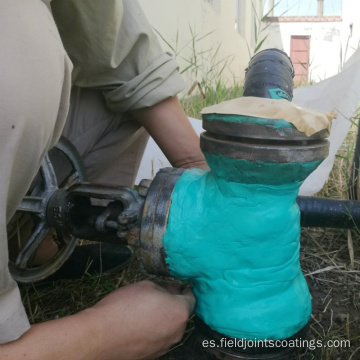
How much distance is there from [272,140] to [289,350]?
0.36 meters

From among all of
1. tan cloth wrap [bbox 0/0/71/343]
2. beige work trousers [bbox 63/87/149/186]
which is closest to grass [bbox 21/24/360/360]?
beige work trousers [bbox 63/87/149/186]

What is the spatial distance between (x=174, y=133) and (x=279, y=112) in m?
0.48

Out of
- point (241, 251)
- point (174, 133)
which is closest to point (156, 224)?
point (241, 251)

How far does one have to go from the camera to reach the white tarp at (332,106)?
145 centimetres

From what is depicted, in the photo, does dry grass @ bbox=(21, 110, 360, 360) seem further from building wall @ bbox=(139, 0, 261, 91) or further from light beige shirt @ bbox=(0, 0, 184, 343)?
building wall @ bbox=(139, 0, 261, 91)

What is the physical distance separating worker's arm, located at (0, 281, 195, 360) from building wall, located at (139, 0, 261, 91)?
1.44 metres

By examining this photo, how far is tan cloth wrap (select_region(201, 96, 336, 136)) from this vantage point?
2.07 feet

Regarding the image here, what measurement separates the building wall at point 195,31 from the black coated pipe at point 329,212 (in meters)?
1.13

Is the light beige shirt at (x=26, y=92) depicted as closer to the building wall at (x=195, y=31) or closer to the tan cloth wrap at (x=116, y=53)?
the tan cloth wrap at (x=116, y=53)

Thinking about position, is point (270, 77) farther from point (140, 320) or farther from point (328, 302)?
point (140, 320)

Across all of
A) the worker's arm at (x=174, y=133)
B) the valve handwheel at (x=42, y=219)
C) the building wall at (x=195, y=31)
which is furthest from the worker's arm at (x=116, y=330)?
the building wall at (x=195, y=31)

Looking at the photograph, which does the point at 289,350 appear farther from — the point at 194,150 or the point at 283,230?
the point at 194,150

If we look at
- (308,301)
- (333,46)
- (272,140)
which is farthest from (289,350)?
(333,46)

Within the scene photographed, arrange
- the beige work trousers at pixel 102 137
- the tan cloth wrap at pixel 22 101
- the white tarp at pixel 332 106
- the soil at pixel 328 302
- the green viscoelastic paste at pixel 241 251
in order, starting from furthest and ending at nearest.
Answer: the white tarp at pixel 332 106
the beige work trousers at pixel 102 137
the soil at pixel 328 302
the green viscoelastic paste at pixel 241 251
the tan cloth wrap at pixel 22 101
